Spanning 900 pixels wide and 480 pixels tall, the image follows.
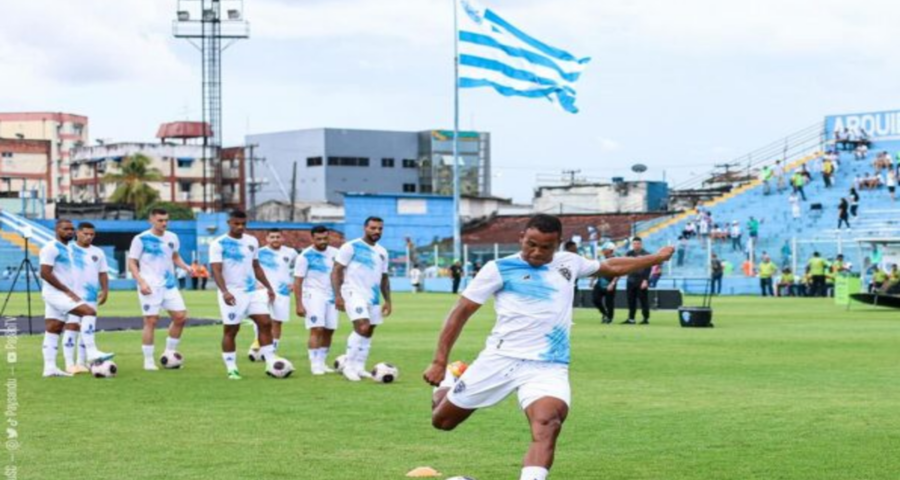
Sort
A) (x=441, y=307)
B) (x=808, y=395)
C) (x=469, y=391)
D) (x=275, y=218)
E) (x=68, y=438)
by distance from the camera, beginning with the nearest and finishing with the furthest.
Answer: (x=469, y=391) → (x=68, y=438) → (x=808, y=395) → (x=441, y=307) → (x=275, y=218)

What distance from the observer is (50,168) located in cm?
14088

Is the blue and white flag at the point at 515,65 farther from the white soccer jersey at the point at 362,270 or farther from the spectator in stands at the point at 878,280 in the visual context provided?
the white soccer jersey at the point at 362,270

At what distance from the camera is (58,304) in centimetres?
1966

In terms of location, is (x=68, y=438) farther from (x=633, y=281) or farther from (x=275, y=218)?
(x=275, y=218)

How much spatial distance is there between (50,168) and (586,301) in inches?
4192

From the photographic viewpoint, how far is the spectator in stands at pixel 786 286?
58.5 meters

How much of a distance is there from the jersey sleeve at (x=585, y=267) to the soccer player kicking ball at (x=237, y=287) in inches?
378

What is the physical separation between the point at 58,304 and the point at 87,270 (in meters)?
0.79

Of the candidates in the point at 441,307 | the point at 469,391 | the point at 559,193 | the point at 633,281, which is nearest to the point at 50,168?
the point at 559,193

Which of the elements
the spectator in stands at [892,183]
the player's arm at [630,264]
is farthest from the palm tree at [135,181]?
the player's arm at [630,264]

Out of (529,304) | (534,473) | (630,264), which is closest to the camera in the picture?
(534,473)

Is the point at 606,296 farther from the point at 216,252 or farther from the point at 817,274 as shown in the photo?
the point at 817,274

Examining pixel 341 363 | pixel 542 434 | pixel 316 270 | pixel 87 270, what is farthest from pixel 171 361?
pixel 542 434

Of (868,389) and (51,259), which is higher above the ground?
(51,259)
